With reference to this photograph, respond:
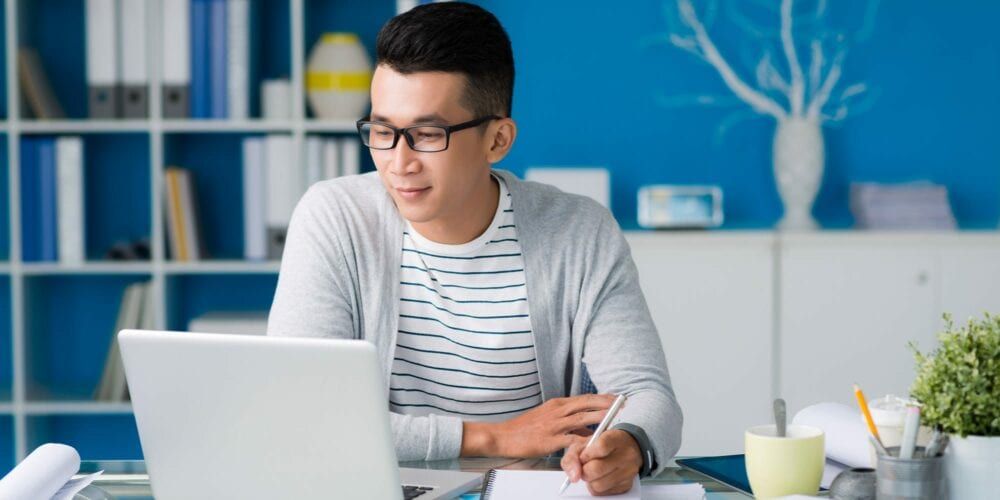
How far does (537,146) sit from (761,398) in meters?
1.00

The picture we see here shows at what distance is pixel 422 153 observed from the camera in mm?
1668

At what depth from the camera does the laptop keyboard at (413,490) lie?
51.9 inches

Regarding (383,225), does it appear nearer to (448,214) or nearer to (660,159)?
(448,214)

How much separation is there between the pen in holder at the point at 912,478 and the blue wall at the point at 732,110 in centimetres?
235

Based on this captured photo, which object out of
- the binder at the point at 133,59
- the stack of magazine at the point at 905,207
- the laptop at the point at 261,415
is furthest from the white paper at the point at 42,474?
the stack of magazine at the point at 905,207

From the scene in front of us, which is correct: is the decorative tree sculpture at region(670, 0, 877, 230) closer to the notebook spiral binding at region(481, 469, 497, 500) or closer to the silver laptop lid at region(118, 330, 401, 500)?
the notebook spiral binding at region(481, 469, 497, 500)

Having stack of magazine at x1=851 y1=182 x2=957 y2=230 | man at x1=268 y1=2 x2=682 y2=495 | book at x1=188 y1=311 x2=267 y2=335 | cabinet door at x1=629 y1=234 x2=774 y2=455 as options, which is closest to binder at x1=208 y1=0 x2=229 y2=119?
book at x1=188 y1=311 x2=267 y2=335

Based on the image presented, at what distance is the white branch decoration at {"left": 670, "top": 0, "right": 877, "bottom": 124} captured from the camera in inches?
136

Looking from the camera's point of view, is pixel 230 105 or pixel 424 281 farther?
→ pixel 230 105

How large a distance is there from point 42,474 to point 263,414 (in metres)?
0.29

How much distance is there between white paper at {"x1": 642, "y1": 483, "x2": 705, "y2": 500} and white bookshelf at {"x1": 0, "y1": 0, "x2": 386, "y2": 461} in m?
1.98

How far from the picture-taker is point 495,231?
184 centimetres

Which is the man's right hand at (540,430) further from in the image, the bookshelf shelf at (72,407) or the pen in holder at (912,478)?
the bookshelf shelf at (72,407)

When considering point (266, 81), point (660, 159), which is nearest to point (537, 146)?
point (660, 159)
